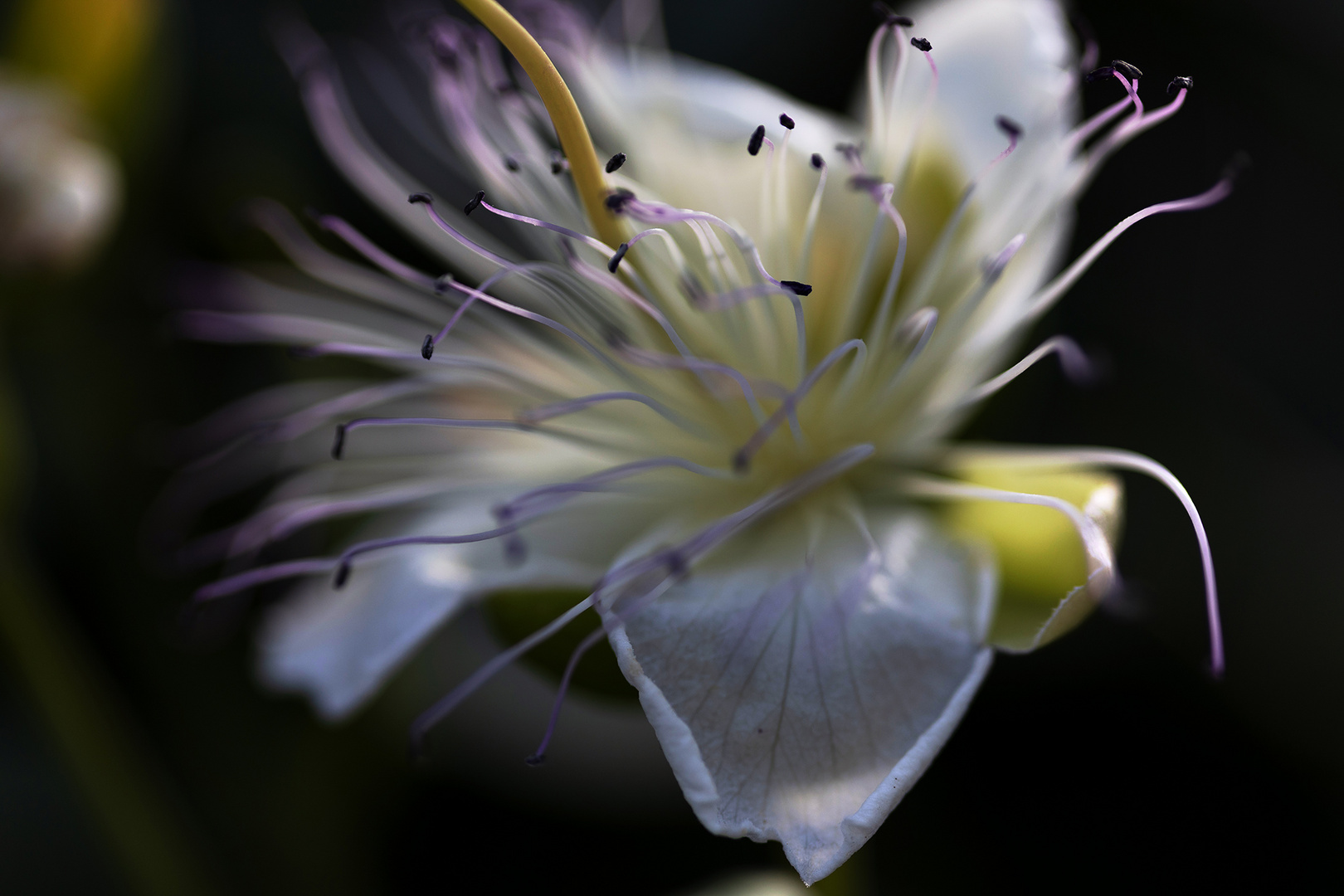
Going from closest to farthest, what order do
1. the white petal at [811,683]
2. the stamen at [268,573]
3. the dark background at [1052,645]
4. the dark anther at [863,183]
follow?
1. the white petal at [811,683]
2. the dark anther at [863,183]
3. the stamen at [268,573]
4. the dark background at [1052,645]

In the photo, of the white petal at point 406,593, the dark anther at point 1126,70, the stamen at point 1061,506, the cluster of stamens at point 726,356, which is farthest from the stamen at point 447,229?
the dark anther at point 1126,70

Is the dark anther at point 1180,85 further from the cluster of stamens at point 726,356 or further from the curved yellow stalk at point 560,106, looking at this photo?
the curved yellow stalk at point 560,106

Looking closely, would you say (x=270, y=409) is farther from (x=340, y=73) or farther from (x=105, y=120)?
(x=340, y=73)

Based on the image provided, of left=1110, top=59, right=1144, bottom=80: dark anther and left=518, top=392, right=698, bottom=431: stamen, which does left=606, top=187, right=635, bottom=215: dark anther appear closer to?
left=518, top=392, right=698, bottom=431: stamen

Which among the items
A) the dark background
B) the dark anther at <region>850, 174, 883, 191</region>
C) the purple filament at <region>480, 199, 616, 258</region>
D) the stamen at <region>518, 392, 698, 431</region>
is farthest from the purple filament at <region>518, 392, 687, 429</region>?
the dark background

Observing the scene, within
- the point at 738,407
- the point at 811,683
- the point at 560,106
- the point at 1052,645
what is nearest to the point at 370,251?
the point at 560,106

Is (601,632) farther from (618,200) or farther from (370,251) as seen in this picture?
(370,251)

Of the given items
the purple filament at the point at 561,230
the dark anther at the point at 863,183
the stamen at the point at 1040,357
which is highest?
the dark anther at the point at 863,183
